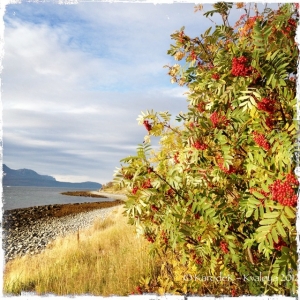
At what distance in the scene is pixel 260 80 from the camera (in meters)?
2.66

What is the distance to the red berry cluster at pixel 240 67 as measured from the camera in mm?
2467

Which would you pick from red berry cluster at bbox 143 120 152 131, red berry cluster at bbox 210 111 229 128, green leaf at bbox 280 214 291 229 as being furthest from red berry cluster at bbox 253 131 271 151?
red berry cluster at bbox 143 120 152 131

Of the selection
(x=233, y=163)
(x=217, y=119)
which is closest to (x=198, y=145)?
(x=217, y=119)

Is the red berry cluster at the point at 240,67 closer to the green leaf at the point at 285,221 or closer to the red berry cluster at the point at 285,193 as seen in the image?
the red berry cluster at the point at 285,193

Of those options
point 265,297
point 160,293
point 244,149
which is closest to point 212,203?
point 244,149

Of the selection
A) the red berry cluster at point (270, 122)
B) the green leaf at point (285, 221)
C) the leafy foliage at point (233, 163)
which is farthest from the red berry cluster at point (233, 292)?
the red berry cluster at point (270, 122)

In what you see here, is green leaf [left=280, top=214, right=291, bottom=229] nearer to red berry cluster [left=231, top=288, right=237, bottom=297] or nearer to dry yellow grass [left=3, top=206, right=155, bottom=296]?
red berry cluster [left=231, top=288, right=237, bottom=297]

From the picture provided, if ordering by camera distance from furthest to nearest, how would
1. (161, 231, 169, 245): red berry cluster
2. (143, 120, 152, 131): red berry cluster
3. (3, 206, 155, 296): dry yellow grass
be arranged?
(3, 206, 155, 296): dry yellow grass, (161, 231, 169, 245): red berry cluster, (143, 120, 152, 131): red berry cluster

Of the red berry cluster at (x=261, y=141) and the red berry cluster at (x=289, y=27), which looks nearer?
the red berry cluster at (x=261, y=141)

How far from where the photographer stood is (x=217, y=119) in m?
2.87

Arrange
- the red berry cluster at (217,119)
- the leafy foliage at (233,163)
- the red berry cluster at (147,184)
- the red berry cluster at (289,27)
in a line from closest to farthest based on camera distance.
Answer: the leafy foliage at (233,163) → the red berry cluster at (289,27) → the red berry cluster at (217,119) → the red berry cluster at (147,184)

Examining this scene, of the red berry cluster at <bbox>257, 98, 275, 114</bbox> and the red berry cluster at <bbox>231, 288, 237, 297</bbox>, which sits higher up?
the red berry cluster at <bbox>257, 98, 275, 114</bbox>

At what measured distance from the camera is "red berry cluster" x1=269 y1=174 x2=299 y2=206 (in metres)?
2.10

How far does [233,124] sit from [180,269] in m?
2.04
